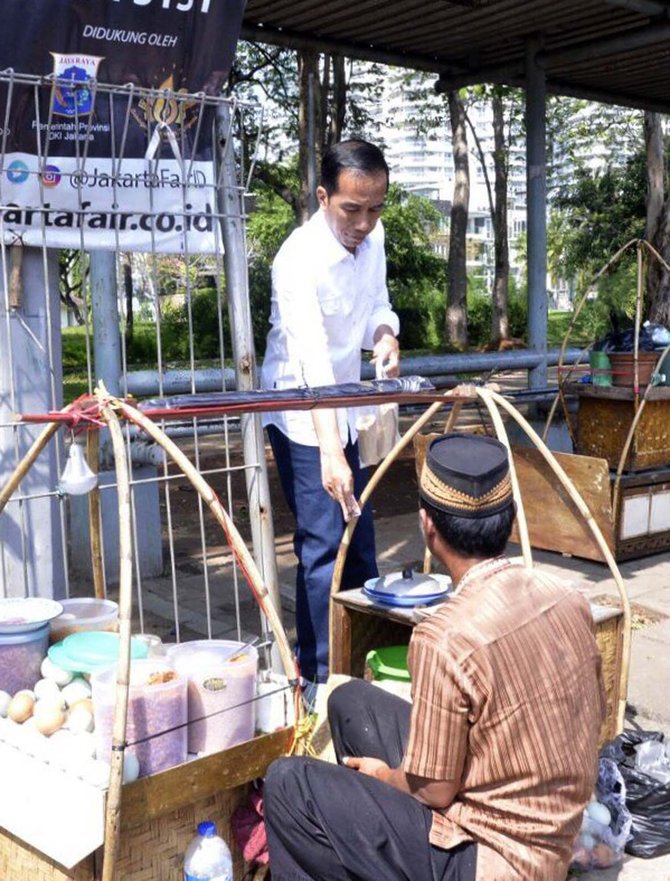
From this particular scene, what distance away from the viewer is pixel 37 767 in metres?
2.44

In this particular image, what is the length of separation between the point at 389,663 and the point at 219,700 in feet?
3.54

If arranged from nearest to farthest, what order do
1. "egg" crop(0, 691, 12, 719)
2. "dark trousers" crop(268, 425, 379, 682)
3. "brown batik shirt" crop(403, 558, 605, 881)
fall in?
"brown batik shirt" crop(403, 558, 605, 881), "egg" crop(0, 691, 12, 719), "dark trousers" crop(268, 425, 379, 682)

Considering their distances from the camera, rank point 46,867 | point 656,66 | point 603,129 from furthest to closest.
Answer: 1. point 603,129
2. point 656,66
3. point 46,867

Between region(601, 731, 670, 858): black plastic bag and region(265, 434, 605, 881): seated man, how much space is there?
40.3 inches

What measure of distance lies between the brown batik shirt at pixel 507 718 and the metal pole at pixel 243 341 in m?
1.50

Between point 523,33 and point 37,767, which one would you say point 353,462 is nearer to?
point 37,767

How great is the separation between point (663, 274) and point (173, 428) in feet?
26.6

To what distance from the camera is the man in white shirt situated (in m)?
3.46

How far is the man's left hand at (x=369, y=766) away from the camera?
2.46m

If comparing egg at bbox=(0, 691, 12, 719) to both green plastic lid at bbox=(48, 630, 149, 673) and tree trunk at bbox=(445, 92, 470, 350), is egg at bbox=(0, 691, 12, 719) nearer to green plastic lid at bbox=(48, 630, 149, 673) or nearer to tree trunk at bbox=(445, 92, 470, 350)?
green plastic lid at bbox=(48, 630, 149, 673)

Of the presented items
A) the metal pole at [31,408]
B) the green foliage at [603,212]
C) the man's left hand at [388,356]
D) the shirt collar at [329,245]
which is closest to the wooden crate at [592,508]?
the man's left hand at [388,356]

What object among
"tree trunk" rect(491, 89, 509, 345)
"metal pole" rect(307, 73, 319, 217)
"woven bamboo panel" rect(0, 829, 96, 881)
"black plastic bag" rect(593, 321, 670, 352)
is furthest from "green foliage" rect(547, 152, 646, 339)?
"woven bamboo panel" rect(0, 829, 96, 881)

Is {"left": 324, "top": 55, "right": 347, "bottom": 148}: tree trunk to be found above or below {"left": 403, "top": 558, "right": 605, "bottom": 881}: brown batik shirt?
above

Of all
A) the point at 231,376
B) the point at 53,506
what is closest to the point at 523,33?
the point at 231,376
